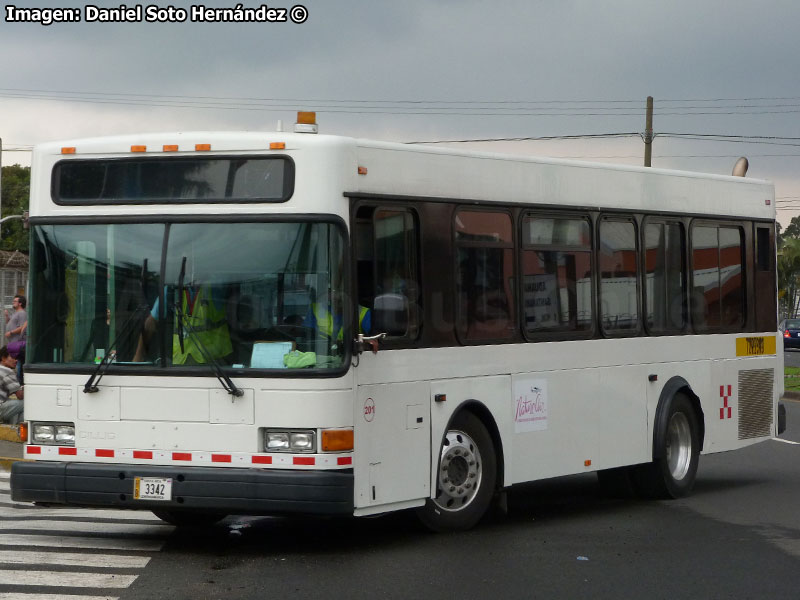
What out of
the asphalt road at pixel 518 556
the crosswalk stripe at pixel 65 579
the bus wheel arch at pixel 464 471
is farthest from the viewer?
the bus wheel arch at pixel 464 471

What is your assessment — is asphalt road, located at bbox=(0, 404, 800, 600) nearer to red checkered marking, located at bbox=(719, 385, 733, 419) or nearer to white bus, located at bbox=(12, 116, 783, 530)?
white bus, located at bbox=(12, 116, 783, 530)

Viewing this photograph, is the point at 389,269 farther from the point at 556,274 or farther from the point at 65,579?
the point at 65,579

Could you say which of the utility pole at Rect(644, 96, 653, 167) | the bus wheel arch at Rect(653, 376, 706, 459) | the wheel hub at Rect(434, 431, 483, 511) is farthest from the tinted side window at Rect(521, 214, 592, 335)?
the utility pole at Rect(644, 96, 653, 167)

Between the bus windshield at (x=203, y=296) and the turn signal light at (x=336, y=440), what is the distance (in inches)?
16.6

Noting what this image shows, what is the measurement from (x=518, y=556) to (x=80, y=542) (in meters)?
3.04

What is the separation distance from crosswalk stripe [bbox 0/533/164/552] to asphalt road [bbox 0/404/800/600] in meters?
0.01

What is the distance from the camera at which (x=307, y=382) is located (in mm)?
9266

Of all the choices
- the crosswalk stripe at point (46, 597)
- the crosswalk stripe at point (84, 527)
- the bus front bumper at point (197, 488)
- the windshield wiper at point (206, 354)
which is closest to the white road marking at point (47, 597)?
the crosswalk stripe at point (46, 597)

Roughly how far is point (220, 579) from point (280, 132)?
2.96 meters

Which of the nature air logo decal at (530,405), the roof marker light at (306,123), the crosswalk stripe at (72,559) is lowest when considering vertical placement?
the crosswalk stripe at (72,559)

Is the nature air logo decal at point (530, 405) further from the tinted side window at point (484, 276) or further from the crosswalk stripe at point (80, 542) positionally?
the crosswalk stripe at point (80, 542)

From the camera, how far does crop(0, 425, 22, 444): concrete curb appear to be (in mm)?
17188

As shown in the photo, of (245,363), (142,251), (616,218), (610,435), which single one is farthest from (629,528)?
(142,251)

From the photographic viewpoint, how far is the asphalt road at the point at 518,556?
8453 millimetres
